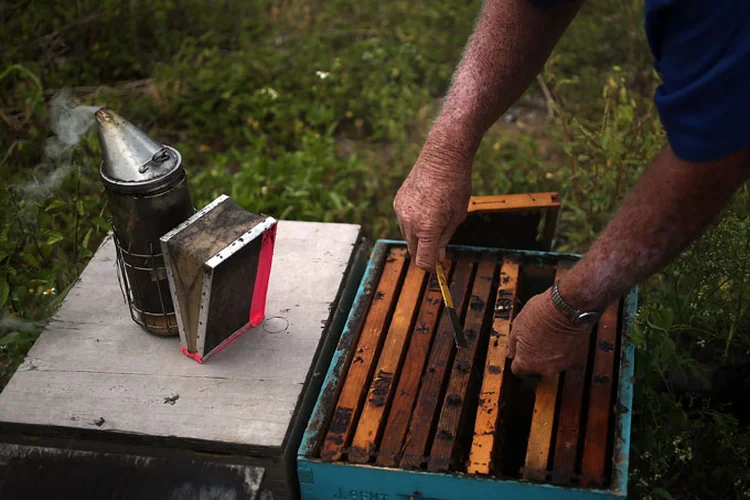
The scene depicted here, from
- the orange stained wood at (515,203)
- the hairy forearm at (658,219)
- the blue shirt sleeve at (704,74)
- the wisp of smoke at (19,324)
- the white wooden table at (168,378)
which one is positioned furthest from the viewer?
the orange stained wood at (515,203)

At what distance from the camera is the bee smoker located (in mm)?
2094

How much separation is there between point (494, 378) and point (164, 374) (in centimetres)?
95

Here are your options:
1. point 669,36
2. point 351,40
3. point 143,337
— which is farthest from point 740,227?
point 351,40

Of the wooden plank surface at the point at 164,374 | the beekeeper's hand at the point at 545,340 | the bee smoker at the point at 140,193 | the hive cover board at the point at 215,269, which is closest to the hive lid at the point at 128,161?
the bee smoker at the point at 140,193

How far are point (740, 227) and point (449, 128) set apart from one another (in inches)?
37.9

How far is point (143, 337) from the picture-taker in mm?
2424

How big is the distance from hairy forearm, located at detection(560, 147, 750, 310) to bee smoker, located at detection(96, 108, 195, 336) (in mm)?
1099

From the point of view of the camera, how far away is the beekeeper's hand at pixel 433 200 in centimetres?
214

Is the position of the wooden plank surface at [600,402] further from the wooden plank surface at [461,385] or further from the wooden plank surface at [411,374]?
the wooden plank surface at [411,374]

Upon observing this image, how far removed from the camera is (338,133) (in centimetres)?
435

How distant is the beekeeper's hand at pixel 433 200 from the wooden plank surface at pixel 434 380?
0.28m

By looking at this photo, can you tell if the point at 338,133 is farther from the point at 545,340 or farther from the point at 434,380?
the point at 545,340

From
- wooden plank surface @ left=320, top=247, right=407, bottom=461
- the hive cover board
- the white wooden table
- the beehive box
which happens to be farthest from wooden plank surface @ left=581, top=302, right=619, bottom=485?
the hive cover board

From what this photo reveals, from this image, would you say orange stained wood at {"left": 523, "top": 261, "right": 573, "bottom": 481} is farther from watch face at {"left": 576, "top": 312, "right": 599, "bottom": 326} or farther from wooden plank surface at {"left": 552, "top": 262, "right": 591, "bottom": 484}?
watch face at {"left": 576, "top": 312, "right": 599, "bottom": 326}
